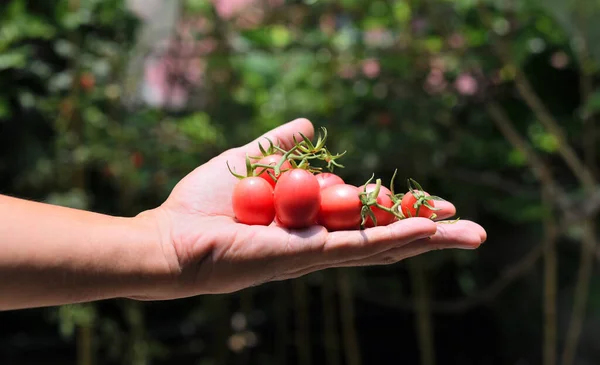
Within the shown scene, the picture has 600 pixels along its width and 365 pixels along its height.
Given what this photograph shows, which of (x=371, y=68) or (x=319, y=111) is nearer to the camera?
(x=319, y=111)

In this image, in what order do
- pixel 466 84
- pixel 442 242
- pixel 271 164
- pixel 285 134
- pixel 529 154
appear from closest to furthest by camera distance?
1. pixel 442 242
2. pixel 271 164
3. pixel 285 134
4. pixel 529 154
5. pixel 466 84

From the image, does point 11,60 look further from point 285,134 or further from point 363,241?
point 363,241

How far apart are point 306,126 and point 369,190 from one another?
0.28m

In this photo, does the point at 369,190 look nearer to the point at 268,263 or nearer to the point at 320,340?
the point at 268,263

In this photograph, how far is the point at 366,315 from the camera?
131 inches

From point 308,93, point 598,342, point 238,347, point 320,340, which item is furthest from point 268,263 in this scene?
point 598,342

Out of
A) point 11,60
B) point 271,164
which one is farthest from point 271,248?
point 11,60

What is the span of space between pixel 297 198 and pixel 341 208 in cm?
10

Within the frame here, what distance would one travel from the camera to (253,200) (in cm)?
117

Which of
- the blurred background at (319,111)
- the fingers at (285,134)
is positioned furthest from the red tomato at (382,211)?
the blurred background at (319,111)

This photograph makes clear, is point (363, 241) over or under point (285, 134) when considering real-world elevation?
under

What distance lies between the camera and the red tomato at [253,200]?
1.17 metres

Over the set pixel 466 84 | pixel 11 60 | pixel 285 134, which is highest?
pixel 466 84

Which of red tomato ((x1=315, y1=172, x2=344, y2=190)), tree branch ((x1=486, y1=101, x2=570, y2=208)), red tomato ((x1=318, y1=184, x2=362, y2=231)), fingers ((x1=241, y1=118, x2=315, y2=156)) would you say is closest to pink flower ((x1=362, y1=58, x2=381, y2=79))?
tree branch ((x1=486, y1=101, x2=570, y2=208))
